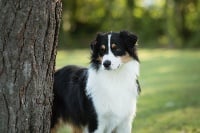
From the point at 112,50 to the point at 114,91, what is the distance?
56cm

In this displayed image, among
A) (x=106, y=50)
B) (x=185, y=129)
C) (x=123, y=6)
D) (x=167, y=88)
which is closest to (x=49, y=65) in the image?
(x=106, y=50)

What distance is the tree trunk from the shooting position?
473cm

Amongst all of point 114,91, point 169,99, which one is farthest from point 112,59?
point 169,99

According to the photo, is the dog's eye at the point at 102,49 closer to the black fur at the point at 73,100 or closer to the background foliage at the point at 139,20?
the black fur at the point at 73,100

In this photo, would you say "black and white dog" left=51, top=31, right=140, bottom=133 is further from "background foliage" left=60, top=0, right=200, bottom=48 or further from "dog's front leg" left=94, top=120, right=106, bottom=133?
"background foliage" left=60, top=0, right=200, bottom=48

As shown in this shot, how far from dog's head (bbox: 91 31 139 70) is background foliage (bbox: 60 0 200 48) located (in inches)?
1069

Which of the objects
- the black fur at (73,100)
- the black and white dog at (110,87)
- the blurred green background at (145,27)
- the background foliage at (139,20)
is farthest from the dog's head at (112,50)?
the background foliage at (139,20)

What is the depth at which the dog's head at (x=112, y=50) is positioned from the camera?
623 centimetres

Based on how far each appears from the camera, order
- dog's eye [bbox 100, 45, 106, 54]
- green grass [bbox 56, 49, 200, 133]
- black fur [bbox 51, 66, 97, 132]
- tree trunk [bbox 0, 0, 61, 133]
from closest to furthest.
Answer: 1. tree trunk [bbox 0, 0, 61, 133]
2. dog's eye [bbox 100, 45, 106, 54]
3. black fur [bbox 51, 66, 97, 132]
4. green grass [bbox 56, 49, 200, 133]

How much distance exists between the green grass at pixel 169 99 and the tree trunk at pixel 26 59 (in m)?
2.83

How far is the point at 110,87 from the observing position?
6.53 m

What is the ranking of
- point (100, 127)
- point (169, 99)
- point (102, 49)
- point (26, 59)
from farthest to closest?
point (169, 99), point (100, 127), point (102, 49), point (26, 59)

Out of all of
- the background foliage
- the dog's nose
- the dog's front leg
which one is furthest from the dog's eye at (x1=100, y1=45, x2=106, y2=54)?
the background foliage

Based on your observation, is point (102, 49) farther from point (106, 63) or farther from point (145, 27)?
point (145, 27)
